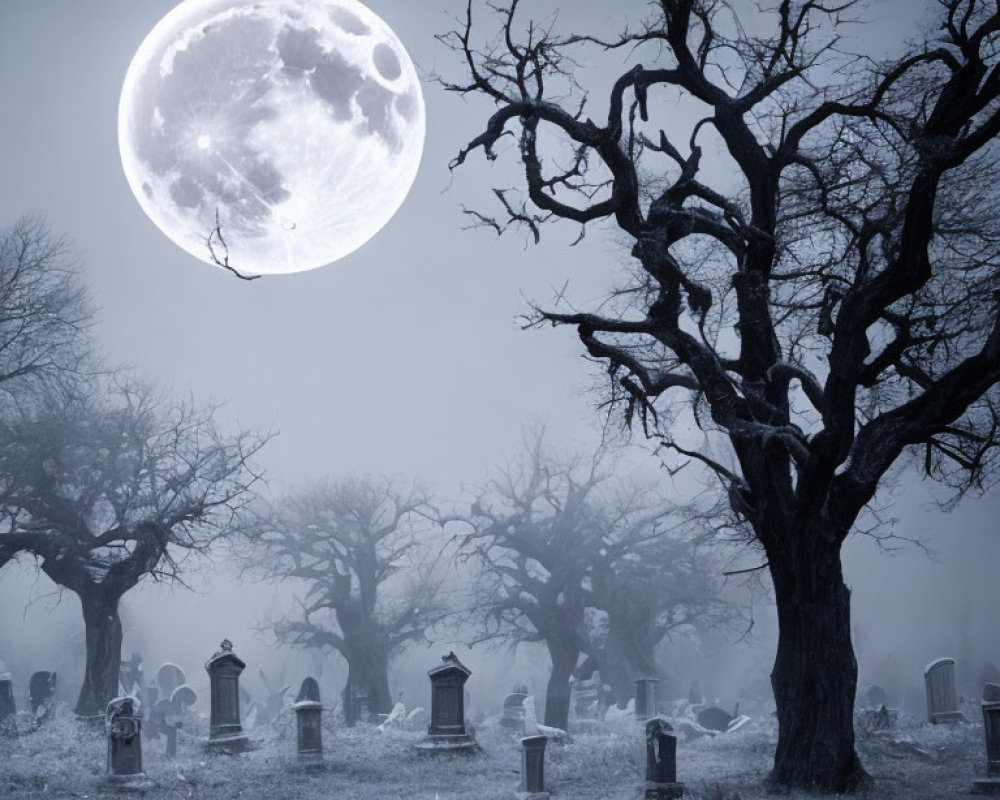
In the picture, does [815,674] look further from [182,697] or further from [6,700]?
[182,697]

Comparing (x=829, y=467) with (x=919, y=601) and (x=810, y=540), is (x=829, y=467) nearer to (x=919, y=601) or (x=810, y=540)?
(x=810, y=540)

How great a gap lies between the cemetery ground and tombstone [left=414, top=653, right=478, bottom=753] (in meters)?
0.41

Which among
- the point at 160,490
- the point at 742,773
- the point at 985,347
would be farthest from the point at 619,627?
the point at 985,347

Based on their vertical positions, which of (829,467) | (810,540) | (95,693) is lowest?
(95,693)

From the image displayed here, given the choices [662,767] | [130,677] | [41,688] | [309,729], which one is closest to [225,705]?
[309,729]

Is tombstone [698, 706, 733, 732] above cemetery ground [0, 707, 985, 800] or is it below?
below

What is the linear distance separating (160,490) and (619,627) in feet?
58.8

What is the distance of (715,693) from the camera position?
140 feet

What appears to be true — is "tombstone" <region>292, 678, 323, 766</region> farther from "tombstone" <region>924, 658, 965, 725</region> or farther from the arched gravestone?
"tombstone" <region>924, 658, 965, 725</region>

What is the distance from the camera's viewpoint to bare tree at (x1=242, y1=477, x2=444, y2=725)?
32562 mm

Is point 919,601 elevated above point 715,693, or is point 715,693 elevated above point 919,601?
point 919,601

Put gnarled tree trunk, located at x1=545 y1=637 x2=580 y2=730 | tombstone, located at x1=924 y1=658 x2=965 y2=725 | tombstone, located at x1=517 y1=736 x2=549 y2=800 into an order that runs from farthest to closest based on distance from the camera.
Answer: gnarled tree trunk, located at x1=545 y1=637 x2=580 y2=730 → tombstone, located at x1=924 y1=658 x2=965 y2=725 → tombstone, located at x1=517 y1=736 x2=549 y2=800

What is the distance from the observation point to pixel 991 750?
36.8 ft

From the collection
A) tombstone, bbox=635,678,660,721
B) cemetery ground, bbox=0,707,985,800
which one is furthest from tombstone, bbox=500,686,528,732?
cemetery ground, bbox=0,707,985,800
